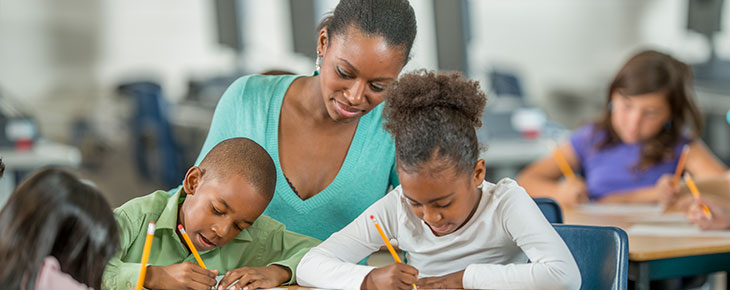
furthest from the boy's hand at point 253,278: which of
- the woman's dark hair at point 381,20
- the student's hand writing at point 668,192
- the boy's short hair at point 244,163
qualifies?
the student's hand writing at point 668,192

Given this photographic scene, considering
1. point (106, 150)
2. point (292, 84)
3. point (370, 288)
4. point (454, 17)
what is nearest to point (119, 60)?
point (106, 150)

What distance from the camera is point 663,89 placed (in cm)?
253

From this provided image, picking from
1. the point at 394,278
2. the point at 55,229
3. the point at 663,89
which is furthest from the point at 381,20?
the point at 663,89

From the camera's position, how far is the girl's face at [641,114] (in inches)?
100

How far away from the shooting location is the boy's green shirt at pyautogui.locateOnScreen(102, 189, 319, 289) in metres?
1.38

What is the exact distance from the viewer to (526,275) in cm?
129

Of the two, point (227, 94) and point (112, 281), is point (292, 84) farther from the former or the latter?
point (112, 281)

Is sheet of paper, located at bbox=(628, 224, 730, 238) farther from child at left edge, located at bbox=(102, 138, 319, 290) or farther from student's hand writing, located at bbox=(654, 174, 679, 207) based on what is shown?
child at left edge, located at bbox=(102, 138, 319, 290)

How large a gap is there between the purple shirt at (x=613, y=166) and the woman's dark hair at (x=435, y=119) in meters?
1.44

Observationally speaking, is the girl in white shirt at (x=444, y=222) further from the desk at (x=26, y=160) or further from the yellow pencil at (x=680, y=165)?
the desk at (x=26, y=160)

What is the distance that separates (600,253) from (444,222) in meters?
0.32

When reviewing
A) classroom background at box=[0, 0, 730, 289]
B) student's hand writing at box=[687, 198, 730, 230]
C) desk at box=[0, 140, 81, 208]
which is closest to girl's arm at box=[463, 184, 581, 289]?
student's hand writing at box=[687, 198, 730, 230]

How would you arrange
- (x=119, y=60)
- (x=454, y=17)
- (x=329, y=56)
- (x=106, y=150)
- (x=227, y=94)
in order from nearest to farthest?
1. (x=329, y=56)
2. (x=227, y=94)
3. (x=454, y=17)
4. (x=106, y=150)
5. (x=119, y=60)

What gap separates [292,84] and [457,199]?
56 cm
